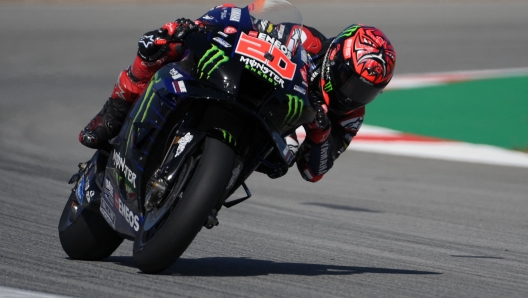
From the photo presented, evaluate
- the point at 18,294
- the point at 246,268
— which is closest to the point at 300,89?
the point at 246,268

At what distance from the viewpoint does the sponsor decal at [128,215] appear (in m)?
3.78

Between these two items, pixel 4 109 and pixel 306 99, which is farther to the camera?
pixel 4 109

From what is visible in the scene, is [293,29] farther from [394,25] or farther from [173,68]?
[394,25]

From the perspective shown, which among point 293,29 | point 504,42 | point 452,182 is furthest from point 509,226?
point 504,42

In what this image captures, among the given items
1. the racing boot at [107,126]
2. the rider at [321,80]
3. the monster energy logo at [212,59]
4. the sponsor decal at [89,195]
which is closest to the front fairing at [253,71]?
the monster energy logo at [212,59]

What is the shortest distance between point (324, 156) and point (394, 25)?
15202 mm

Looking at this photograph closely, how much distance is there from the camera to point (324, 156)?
421cm

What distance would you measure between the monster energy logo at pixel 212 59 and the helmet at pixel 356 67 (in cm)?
67

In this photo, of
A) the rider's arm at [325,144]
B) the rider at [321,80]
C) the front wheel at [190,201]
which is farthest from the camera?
the rider's arm at [325,144]

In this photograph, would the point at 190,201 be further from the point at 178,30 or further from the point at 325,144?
the point at 325,144

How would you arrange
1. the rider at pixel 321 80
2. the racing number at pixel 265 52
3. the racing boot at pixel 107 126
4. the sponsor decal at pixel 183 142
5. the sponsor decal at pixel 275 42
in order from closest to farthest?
the sponsor decal at pixel 183 142 < the racing number at pixel 265 52 < the sponsor decal at pixel 275 42 < the rider at pixel 321 80 < the racing boot at pixel 107 126

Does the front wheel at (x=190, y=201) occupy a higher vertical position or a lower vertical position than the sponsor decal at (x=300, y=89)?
lower

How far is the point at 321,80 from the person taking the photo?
4133mm

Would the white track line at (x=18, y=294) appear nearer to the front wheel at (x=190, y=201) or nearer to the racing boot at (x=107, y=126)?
the front wheel at (x=190, y=201)
